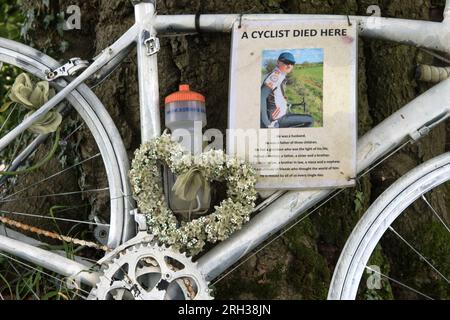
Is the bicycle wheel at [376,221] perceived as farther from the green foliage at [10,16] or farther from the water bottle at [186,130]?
the green foliage at [10,16]

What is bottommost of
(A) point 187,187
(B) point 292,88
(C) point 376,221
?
(C) point 376,221

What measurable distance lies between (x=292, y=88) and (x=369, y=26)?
335mm

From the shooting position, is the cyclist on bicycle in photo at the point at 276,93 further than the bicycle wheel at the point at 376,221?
Yes

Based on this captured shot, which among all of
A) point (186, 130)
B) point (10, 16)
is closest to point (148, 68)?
point (186, 130)

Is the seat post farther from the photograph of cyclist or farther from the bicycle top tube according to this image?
the photograph of cyclist

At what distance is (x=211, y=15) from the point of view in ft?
8.63

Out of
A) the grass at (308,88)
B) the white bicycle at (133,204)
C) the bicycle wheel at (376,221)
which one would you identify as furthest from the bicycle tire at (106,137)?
the bicycle wheel at (376,221)

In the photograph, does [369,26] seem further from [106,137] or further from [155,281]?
[155,281]

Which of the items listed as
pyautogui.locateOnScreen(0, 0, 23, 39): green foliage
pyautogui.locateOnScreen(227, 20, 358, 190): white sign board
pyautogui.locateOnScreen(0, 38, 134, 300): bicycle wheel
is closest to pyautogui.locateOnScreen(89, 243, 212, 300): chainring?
pyautogui.locateOnScreen(0, 38, 134, 300): bicycle wheel

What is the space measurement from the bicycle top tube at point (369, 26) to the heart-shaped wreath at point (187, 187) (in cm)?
41

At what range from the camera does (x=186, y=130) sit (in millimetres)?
2584

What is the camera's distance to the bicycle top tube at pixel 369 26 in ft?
8.32
